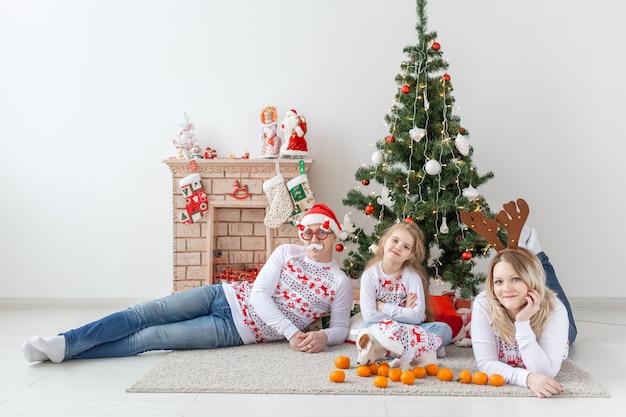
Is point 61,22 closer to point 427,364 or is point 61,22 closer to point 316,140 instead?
point 316,140

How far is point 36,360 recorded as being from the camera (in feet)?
8.57

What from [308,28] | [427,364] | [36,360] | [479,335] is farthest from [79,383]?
[308,28]

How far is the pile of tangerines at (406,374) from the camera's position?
90.7 inches

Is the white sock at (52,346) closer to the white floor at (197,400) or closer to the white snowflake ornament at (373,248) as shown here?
the white floor at (197,400)

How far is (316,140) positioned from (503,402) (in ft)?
7.79

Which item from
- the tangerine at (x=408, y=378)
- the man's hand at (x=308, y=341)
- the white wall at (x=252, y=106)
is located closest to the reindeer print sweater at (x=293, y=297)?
A: the man's hand at (x=308, y=341)

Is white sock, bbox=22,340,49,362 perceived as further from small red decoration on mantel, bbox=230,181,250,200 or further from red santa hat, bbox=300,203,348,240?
small red decoration on mantel, bbox=230,181,250,200

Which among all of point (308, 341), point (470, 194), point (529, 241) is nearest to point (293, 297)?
point (308, 341)

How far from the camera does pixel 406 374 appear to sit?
2326 millimetres

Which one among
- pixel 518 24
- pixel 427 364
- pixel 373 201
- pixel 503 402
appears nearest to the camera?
pixel 503 402

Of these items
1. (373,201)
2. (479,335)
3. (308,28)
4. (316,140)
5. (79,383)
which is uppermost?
(308,28)

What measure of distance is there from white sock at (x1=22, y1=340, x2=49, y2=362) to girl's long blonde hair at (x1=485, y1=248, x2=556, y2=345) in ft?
5.75

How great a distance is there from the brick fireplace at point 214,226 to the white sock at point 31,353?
1.43 m

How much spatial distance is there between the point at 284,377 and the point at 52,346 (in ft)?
3.11
